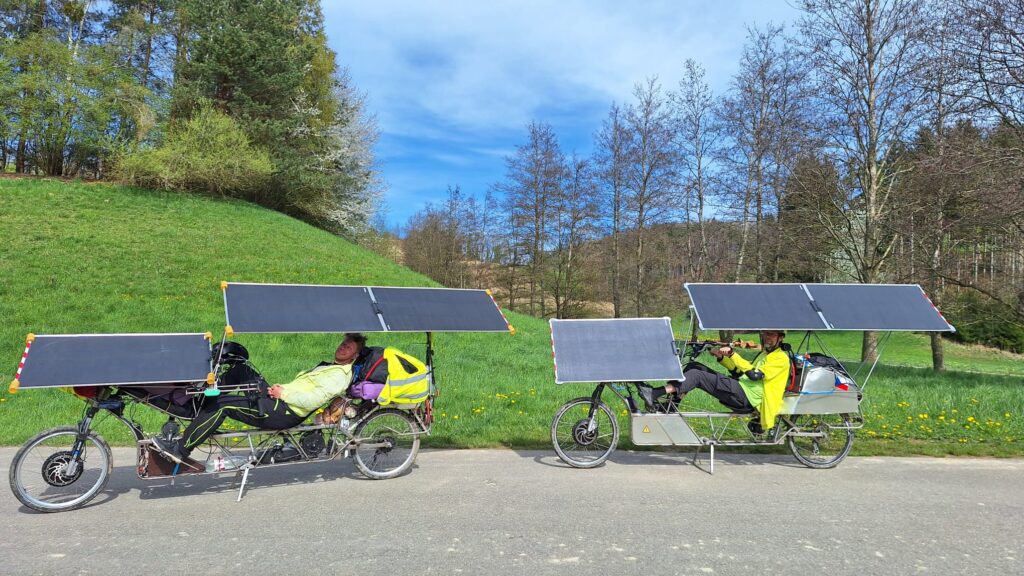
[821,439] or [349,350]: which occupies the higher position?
[349,350]

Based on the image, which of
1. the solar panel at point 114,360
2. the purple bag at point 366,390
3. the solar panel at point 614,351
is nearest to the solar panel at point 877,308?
the solar panel at point 614,351

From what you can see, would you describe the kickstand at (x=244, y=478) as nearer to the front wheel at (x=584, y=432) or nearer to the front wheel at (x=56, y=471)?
the front wheel at (x=56, y=471)

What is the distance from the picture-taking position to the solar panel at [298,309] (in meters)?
5.29

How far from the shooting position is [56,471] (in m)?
4.98

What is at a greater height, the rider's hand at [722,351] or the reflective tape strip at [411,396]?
the rider's hand at [722,351]

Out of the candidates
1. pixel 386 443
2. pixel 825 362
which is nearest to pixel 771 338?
pixel 825 362

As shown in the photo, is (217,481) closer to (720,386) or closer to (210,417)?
(210,417)

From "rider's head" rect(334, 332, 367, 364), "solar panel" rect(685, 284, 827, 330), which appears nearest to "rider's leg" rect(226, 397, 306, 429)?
"rider's head" rect(334, 332, 367, 364)

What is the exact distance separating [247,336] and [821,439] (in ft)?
41.9

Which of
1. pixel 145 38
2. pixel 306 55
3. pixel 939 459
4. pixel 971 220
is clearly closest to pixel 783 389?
pixel 939 459

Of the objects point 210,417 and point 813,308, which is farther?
point 813,308

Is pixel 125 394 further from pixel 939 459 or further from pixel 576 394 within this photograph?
pixel 939 459

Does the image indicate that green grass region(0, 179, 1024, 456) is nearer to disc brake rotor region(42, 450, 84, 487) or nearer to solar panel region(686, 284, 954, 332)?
solar panel region(686, 284, 954, 332)

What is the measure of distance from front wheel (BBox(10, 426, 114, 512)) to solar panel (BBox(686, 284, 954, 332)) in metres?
6.03
